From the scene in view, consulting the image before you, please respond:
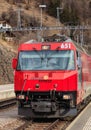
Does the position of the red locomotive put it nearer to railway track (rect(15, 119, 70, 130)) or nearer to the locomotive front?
the locomotive front

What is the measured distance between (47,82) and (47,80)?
0.08 m

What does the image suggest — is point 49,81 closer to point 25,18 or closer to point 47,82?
point 47,82

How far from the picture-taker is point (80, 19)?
154750 millimetres

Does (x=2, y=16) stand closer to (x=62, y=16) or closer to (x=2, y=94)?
(x=62, y=16)

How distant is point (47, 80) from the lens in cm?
1797

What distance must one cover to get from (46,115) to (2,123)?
1644 mm

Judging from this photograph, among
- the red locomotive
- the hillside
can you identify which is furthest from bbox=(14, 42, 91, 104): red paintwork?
the hillside

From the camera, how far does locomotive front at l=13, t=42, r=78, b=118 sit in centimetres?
1783

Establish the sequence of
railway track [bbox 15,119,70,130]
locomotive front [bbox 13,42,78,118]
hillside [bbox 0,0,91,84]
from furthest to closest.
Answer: hillside [bbox 0,0,91,84] < locomotive front [bbox 13,42,78,118] < railway track [bbox 15,119,70,130]

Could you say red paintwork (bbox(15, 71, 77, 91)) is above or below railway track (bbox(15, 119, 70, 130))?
above

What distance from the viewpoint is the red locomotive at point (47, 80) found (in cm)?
1784

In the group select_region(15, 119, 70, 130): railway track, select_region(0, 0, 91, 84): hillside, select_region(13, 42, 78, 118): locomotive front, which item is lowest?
select_region(0, 0, 91, 84): hillside

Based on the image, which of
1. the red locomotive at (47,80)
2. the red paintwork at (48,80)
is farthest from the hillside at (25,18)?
the red paintwork at (48,80)

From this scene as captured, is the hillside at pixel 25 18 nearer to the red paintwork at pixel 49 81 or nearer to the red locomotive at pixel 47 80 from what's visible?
the red locomotive at pixel 47 80
